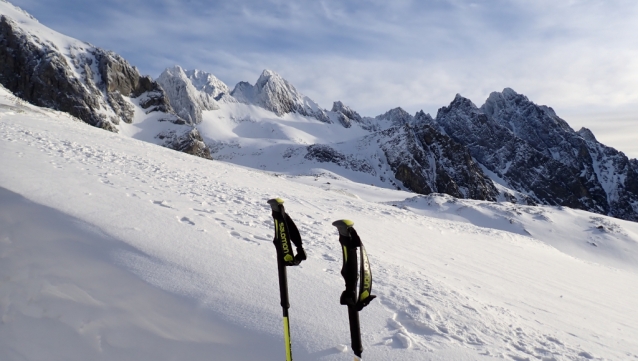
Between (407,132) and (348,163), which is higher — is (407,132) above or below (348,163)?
above

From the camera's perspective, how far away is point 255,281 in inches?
220

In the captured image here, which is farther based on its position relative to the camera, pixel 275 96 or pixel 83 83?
pixel 275 96

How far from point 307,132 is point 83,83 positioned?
8864cm

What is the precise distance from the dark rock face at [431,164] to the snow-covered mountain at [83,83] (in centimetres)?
5006

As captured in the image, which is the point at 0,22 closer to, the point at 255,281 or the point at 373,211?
the point at 373,211

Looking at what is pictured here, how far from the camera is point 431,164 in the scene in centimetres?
10525

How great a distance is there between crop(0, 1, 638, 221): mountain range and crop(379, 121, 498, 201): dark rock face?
12.9 inches

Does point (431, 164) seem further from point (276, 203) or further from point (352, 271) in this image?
point (352, 271)

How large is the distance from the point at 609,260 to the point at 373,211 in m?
25.9

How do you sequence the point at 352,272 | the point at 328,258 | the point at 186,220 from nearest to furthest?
the point at 352,272 → the point at 328,258 → the point at 186,220

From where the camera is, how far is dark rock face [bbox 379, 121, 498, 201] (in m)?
95.9

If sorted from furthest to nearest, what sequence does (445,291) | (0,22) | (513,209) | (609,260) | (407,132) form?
(407,132), (0,22), (513,209), (609,260), (445,291)

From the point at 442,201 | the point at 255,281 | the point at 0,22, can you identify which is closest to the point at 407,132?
the point at 442,201

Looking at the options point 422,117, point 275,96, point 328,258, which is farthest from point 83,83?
point 422,117
